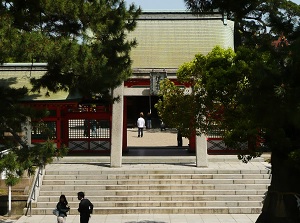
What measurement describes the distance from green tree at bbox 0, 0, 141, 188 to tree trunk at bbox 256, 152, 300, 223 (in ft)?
15.1

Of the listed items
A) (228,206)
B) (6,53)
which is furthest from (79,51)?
(228,206)

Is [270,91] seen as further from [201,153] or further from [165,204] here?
[201,153]

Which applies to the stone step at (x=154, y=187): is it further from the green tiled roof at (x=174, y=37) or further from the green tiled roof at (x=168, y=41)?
the green tiled roof at (x=174, y=37)

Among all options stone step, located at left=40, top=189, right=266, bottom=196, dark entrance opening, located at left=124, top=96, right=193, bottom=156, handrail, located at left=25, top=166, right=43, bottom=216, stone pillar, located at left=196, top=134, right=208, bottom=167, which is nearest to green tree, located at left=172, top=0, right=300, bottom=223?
stone step, located at left=40, top=189, right=266, bottom=196

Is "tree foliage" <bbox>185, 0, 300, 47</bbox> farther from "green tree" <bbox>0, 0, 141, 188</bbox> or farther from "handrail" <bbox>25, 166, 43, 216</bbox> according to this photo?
"handrail" <bbox>25, 166, 43, 216</bbox>

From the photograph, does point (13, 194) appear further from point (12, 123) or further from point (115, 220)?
point (12, 123)

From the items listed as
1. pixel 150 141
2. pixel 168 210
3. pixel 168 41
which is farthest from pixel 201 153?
pixel 150 141

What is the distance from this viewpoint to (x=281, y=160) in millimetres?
14438

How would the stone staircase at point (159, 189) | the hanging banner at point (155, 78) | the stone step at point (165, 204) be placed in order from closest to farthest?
the stone staircase at point (159, 189), the stone step at point (165, 204), the hanging banner at point (155, 78)

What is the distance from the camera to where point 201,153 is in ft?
78.6

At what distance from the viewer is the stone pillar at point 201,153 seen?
78.3ft

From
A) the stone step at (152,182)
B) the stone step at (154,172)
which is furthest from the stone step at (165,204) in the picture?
the stone step at (154,172)

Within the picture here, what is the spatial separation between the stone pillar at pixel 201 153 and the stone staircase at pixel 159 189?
19.2 inches

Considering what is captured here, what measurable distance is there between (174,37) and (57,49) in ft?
41.7
